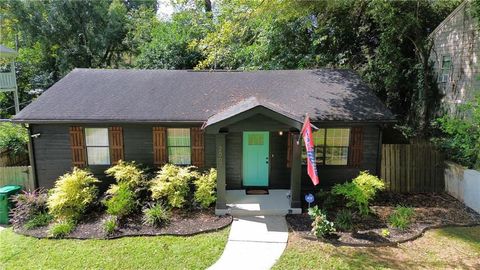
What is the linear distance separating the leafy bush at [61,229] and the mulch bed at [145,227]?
122 millimetres

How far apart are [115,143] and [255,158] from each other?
4523mm

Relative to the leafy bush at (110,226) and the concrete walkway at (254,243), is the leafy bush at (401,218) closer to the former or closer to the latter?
the concrete walkway at (254,243)

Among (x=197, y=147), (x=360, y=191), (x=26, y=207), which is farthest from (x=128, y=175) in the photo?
(x=360, y=191)

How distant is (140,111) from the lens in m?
10.5

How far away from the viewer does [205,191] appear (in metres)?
9.73

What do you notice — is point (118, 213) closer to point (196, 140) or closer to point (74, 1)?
point (196, 140)

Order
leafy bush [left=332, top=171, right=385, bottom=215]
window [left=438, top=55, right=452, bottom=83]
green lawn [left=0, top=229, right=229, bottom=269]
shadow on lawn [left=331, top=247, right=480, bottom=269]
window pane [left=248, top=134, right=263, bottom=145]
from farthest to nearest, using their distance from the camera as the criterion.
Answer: window [left=438, top=55, right=452, bottom=83], window pane [left=248, top=134, right=263, bottom=145], leafy bush [left=332, top=171, right=385, bottom=215], green lawn [left=0, top=229, right=229, bottom=269], shadow on lawn [left=331, top=247, right=480, bottom=269]

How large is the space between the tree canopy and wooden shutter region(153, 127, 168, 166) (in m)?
7.39

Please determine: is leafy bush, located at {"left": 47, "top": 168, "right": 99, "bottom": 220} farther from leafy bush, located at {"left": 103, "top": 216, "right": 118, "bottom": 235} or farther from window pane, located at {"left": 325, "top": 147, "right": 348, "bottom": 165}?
window pane, located at {"left": 325, "top": 147, "right": 348, "bottom": 165}

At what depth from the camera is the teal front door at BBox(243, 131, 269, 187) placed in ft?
35.4

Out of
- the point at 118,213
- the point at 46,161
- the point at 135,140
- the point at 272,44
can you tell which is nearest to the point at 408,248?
the point at 118,213

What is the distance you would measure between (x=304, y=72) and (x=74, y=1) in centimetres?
1774

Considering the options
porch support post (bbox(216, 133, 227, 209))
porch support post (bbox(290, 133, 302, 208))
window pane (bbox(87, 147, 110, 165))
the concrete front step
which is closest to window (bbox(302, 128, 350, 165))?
porch support post (bbox(290, 133, 302, 208))

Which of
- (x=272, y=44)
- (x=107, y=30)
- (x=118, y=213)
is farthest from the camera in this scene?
(x=107, y=30)
